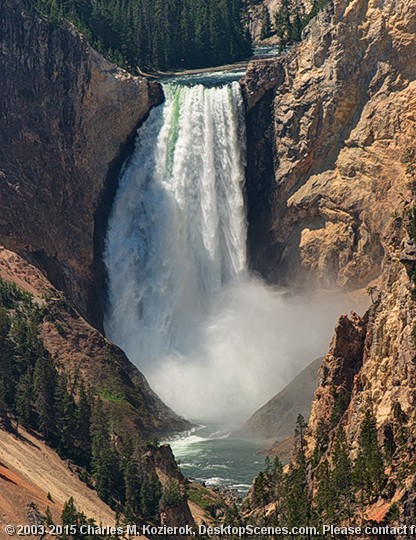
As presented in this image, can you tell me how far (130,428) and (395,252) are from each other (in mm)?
38666

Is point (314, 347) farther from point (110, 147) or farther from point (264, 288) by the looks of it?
point (110, 147)

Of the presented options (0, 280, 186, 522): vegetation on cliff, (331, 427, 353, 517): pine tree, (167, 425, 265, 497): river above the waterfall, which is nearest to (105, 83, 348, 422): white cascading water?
(167, 425, 265, 497): river above the waterfall

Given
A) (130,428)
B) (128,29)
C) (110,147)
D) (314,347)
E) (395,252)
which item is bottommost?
(130,428)

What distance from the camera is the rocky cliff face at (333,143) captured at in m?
126

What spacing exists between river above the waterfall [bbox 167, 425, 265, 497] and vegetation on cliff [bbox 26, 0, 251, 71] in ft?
191

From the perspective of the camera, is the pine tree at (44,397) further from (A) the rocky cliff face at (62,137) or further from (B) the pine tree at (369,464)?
(B) the pine tree at (369,464)

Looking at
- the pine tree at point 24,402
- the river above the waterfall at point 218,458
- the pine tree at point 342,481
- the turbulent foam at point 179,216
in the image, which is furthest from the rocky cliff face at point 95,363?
the pine tree at point 342,481

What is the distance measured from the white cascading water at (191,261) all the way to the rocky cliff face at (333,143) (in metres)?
2.88

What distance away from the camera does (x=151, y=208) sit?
472ft

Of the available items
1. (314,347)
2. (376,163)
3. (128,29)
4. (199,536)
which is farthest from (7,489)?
(128,29)

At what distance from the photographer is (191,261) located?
142375mm

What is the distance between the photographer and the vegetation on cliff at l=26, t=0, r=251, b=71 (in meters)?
161

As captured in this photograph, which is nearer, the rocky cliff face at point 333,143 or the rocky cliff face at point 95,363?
the rocky cliff face at point 95,363

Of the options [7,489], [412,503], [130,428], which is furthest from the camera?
[130,428]
